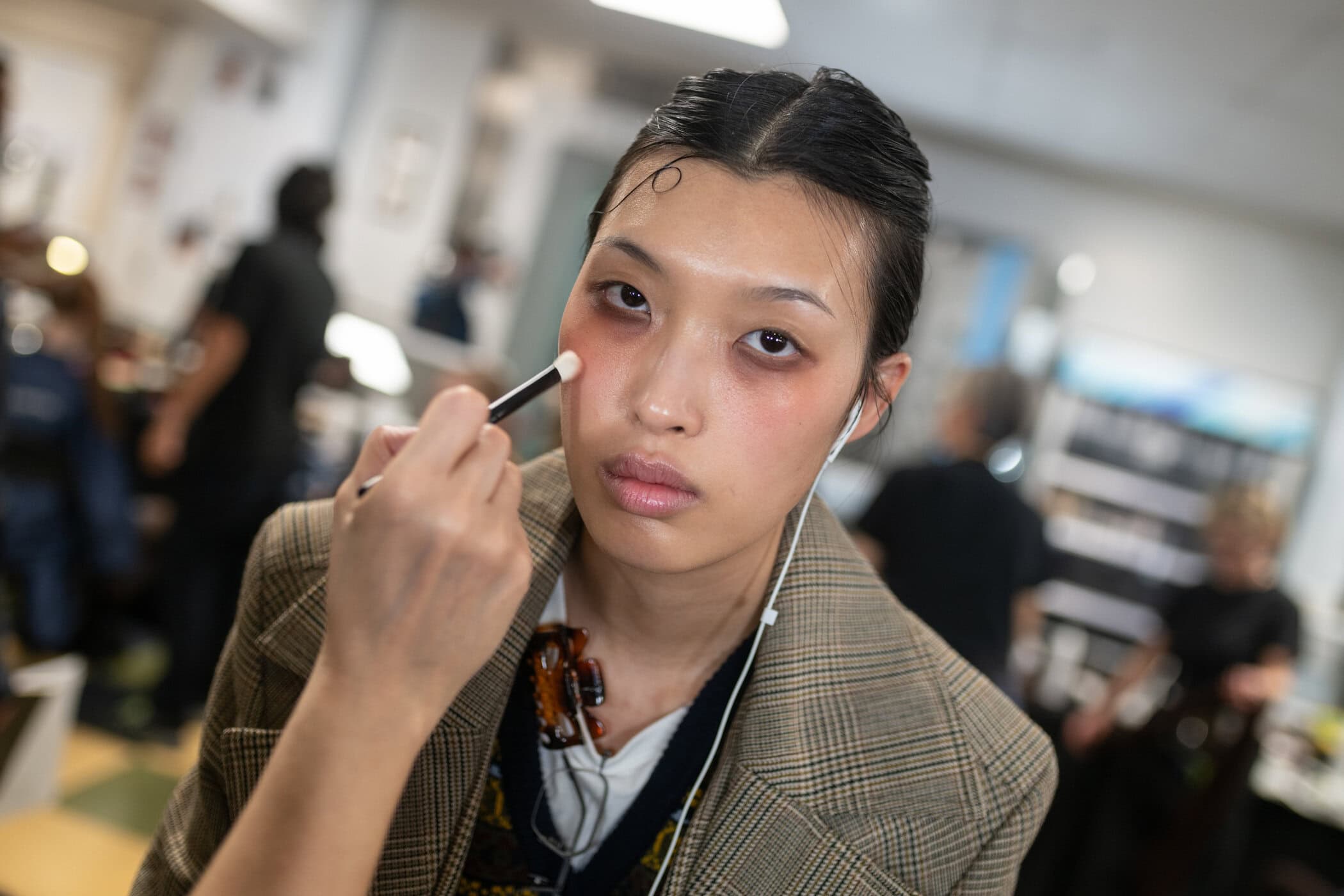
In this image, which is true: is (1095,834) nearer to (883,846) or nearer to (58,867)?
(883,846)

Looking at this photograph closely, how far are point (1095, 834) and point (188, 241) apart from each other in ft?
19.5

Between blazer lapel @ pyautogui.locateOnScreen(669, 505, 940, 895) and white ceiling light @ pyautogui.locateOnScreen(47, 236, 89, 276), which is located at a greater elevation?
white ceiling light @ pyautogui.locateOnScreen(47, 236, 89, 276)

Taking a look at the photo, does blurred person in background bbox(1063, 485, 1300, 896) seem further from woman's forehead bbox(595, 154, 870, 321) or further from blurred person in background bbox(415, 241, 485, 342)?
blurred person in background bbox(415, 241, 485, 342)

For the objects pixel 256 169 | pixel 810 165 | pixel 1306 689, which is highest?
pixel 256 169

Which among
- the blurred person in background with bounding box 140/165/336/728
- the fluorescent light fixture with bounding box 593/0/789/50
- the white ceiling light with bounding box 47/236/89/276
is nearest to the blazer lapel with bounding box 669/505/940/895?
the blurred person in background with bounding box 140/165/336/728

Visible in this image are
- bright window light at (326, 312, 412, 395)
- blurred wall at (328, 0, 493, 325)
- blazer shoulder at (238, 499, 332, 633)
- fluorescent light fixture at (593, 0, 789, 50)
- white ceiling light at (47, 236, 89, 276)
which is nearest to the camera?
blazer shoulder at (238, 499, 332, 633)

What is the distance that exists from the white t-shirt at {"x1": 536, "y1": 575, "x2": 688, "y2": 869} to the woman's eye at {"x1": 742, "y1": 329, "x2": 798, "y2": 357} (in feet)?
1.40

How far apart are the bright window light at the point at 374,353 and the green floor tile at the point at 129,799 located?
144cm

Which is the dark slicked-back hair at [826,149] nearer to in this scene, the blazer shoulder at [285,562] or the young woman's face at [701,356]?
the young woman's face at [701,356]

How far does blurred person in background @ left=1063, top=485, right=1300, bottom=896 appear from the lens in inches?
112

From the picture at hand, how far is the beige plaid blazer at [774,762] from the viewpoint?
0.98 metres

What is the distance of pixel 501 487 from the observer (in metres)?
0.70

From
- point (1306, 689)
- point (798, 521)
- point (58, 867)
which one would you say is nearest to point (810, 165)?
point (798, 521)

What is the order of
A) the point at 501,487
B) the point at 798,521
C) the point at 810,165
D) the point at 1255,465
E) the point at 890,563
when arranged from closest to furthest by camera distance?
Answer: the point at 501,487 → the point at 810,165 → the point at 798,521 → the point at 890,563 → the point at 1255,465
